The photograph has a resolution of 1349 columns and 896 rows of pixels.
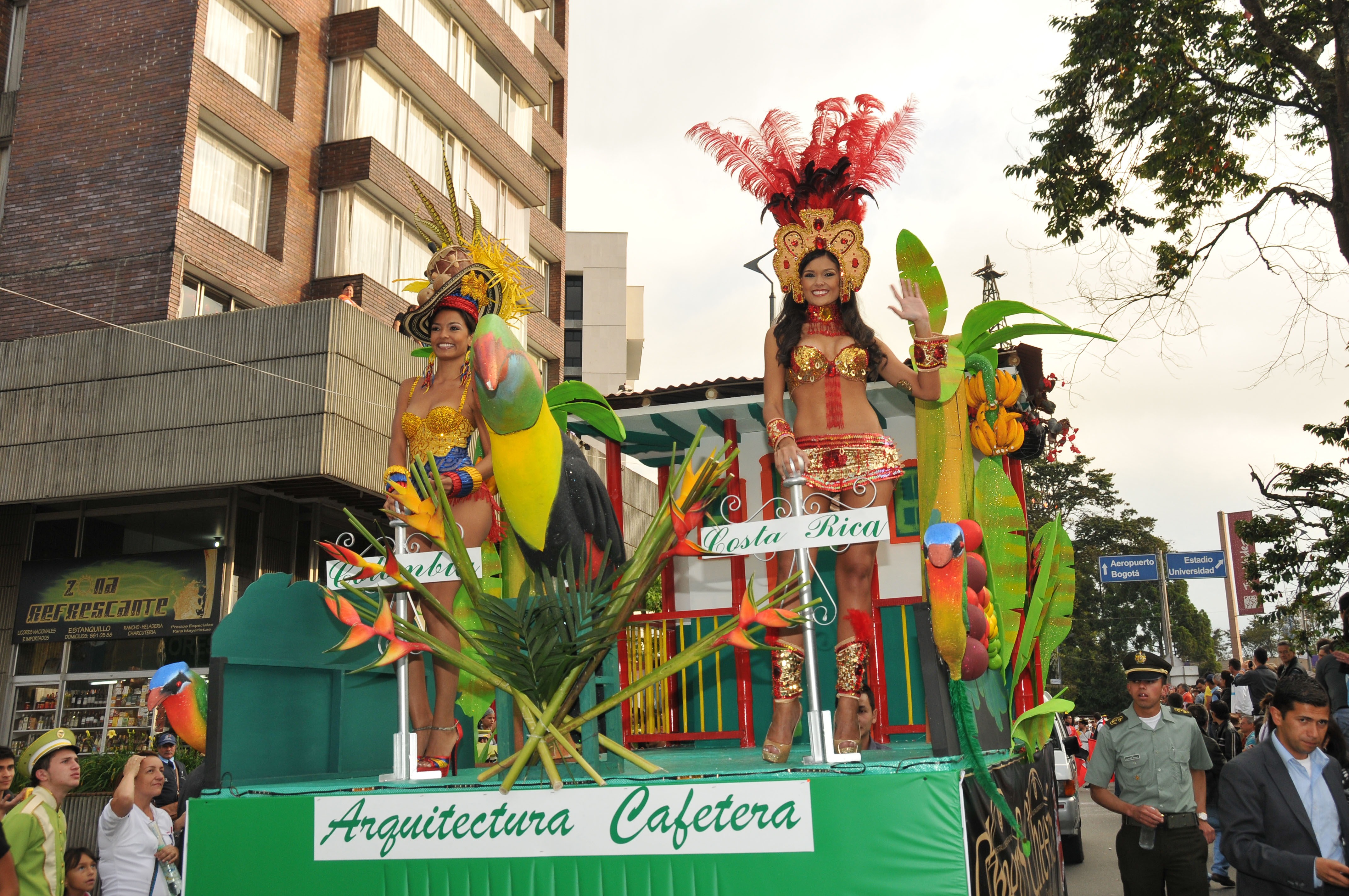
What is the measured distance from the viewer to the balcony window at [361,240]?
18.0 meters

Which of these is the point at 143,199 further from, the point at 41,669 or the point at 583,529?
the point at 583,529

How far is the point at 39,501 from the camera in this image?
15.0 m

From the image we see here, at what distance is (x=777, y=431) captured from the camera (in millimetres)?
4465

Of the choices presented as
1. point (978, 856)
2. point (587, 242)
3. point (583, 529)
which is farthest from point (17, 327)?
point (587, 242)

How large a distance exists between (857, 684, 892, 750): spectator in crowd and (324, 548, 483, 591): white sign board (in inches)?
68.6

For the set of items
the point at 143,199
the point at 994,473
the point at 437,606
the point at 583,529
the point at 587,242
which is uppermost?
the point at 587,242

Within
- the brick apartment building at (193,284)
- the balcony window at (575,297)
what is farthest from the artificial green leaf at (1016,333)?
the balcony window at (575,297)

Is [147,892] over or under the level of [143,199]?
under

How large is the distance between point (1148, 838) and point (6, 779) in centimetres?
506

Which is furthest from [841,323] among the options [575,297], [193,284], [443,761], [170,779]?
[575,297]

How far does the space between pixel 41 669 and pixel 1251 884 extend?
51.9 feet

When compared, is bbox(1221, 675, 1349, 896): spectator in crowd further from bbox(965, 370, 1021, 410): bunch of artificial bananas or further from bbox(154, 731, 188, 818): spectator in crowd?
bbox(154, 731, 188, 818): spectator in crowd

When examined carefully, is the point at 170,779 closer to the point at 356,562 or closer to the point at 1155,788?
the point at 356,562

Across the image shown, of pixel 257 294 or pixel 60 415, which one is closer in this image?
pixel 60 415
